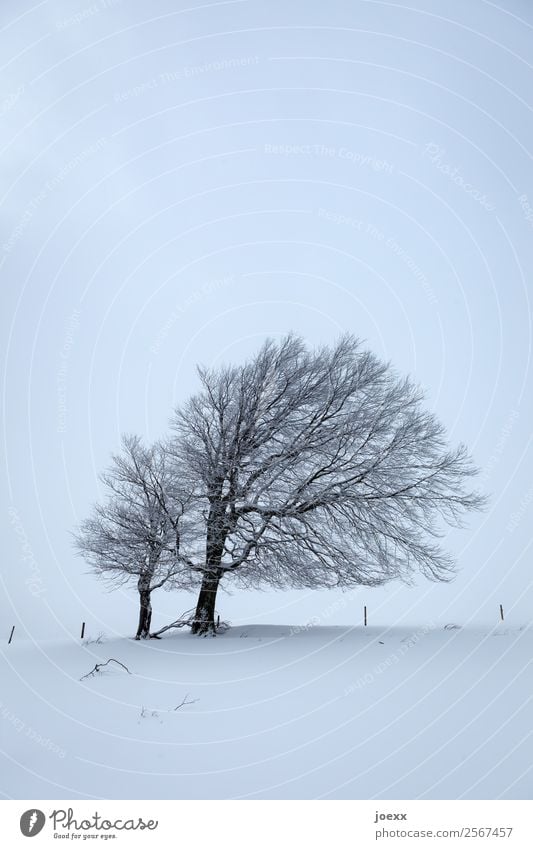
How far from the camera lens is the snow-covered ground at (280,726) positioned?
11.2ft

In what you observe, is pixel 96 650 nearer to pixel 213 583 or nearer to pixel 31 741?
pixel 213 583

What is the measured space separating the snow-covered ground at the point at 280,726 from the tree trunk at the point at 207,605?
4.23m

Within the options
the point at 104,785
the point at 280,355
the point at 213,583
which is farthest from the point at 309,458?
the point at 104,785

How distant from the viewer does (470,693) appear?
5285mm

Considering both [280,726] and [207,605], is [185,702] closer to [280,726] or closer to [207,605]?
[280,726]

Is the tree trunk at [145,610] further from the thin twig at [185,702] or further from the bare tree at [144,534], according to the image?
the thin twig at [185,702]

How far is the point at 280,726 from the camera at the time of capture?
181 inches

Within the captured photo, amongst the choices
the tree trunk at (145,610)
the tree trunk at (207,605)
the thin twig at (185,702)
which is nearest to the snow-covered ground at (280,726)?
the thin twig at (185,702)

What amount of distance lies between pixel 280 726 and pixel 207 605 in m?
8.74

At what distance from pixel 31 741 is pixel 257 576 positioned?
8.52 metres

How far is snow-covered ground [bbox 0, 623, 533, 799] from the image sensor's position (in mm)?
3416

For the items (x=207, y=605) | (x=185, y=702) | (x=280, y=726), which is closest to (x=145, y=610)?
(x=207, y=605)

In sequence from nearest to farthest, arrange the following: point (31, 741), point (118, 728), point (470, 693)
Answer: point (31, 741) → point (118, 728) → point (470, 693)

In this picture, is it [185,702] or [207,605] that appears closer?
[185,702]
